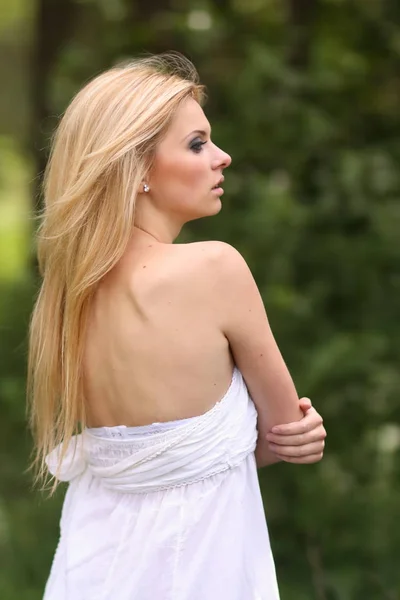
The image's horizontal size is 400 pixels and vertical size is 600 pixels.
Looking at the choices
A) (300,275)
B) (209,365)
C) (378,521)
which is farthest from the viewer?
(300,275)

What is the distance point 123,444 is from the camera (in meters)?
2.03

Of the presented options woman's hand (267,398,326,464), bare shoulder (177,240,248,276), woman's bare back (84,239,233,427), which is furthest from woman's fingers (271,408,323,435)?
bare shoulder (177,240,248,276)

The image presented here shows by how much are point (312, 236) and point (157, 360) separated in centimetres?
238

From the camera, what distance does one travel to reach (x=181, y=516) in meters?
1.98

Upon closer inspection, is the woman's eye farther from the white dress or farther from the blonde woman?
the white dress

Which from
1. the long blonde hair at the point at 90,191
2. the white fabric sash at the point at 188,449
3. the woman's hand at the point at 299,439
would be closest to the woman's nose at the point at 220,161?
the long blonde hair at the point at 90,191

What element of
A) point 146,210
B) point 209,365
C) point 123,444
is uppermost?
point 146,210

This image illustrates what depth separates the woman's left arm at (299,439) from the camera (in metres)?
2.05

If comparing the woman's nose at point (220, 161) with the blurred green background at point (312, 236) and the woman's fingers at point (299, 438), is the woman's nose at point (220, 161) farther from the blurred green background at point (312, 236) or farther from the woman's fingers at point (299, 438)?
the blurred green background at point (312, 236)

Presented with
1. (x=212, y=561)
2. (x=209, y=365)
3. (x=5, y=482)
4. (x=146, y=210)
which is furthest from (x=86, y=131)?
(x=5, y=482)

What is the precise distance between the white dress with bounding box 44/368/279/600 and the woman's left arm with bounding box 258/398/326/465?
6 centimetres

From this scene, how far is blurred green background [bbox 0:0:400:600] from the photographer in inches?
153

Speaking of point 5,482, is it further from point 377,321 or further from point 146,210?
point 146,210

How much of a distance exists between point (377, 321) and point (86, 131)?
7.94 ft
